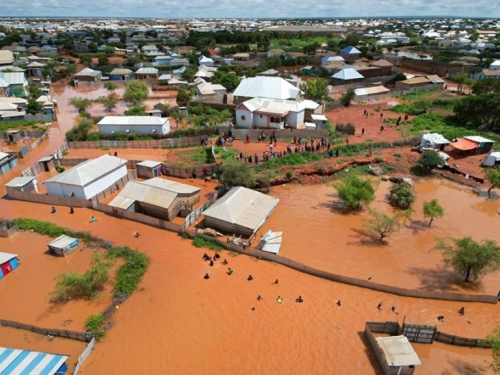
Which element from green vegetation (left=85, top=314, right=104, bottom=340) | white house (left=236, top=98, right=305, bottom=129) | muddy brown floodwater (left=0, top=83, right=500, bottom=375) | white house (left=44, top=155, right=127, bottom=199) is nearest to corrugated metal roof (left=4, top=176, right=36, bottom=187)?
white house (left=44, top=155, right=127, bottom=199)

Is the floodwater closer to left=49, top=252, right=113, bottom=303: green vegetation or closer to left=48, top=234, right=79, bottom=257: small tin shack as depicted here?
left=49, top=252, right=113, bottom=303: green vegetation

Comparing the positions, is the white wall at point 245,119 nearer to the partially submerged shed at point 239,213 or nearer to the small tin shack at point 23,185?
the partially submerged shed at point 239,213

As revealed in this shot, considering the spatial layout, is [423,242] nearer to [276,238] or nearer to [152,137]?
[276,238]

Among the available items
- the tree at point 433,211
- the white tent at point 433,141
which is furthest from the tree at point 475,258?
the white tent at point 433,141

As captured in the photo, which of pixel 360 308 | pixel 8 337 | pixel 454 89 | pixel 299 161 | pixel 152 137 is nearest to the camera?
pixel 8 337

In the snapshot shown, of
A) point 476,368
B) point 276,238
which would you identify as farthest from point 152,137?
point 476,368
